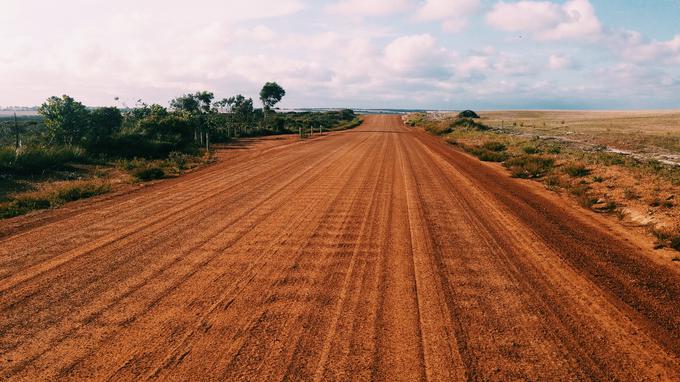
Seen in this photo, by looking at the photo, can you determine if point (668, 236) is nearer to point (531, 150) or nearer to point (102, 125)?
point (531, 150)

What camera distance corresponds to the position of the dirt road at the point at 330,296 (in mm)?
3428

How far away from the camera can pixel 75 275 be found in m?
5.10

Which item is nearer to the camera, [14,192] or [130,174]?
[14,192]

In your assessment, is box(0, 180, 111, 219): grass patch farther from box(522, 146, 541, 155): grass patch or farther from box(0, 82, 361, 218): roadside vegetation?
box(522, 146, 541, 155): grass patch

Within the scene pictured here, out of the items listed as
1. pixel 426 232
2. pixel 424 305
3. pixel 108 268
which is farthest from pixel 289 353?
pixel 426 232

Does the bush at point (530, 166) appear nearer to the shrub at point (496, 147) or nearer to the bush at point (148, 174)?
the shrub at point (496, 147)

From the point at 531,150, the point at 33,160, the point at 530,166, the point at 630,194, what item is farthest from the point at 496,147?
the point at 33,160

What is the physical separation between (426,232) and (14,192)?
10.9m

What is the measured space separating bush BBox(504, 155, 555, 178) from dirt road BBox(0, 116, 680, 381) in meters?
5.86

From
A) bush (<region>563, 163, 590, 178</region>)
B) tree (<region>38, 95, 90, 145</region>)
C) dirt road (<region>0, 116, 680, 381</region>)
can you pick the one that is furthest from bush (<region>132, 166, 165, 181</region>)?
bush (<region>563, 163, 590, 178</region>)

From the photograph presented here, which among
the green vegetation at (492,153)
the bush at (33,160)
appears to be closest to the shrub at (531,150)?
the green vegetation at (492,153)

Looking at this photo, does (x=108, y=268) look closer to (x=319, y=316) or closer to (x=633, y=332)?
(x=319, y=316)

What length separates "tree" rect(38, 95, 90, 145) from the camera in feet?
63.3

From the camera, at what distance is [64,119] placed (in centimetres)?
1961
